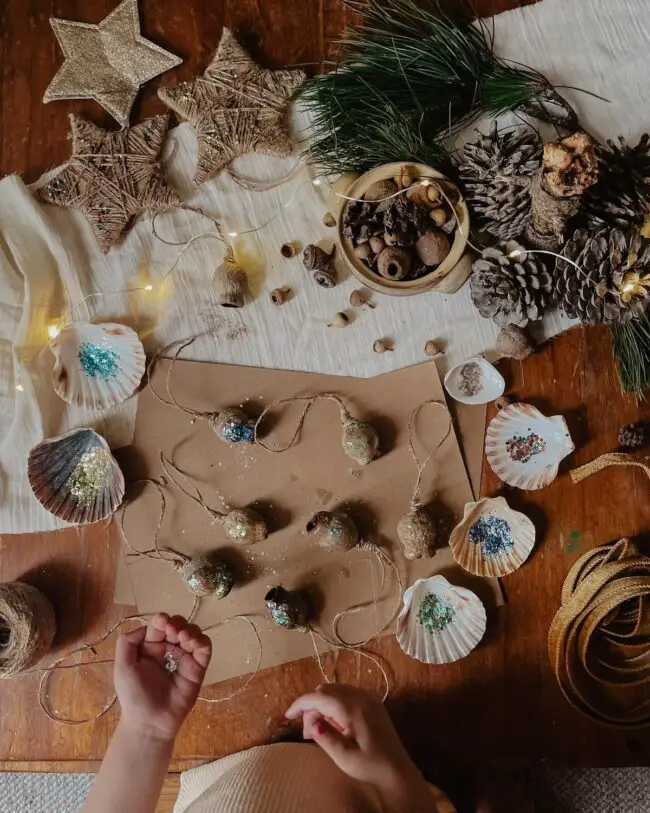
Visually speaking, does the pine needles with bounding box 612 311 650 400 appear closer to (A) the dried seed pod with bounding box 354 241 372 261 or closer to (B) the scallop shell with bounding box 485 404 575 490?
(B) the scallop shell with bounding box 485 404 575 490

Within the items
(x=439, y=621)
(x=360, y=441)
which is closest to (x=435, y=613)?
(x=439, y=621)

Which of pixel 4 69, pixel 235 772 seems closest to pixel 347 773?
pixel 235 772

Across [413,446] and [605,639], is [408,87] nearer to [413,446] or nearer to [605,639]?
[413,446]

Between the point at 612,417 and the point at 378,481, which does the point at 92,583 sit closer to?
the point at 378,481

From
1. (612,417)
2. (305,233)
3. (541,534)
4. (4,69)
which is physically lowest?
(541,534)

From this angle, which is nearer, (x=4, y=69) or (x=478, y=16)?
(x=478, y=16)

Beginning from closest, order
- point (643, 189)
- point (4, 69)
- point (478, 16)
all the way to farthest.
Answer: point (643, 189) < point (478, 16) < point (4, 69)

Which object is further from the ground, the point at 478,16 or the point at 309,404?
the point at 478,16
